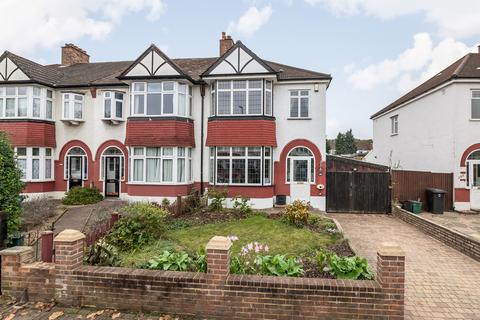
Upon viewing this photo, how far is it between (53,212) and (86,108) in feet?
20.3

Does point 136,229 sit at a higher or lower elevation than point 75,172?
lower

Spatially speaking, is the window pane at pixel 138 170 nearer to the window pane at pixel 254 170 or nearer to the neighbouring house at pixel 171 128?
the neighbouring house at pixel 171 128

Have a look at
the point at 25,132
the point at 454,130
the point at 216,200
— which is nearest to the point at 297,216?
the point at 216,200

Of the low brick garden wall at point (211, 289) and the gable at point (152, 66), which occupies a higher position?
the gable at point (152, 66)

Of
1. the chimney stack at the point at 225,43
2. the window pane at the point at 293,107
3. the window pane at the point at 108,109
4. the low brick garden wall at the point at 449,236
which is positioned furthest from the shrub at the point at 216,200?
the chimney stack at the point at 225,43

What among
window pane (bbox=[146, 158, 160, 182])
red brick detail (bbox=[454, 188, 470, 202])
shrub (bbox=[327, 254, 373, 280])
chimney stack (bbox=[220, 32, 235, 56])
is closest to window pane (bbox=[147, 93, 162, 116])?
window pane (bbox=[146, 158, 160, 182])

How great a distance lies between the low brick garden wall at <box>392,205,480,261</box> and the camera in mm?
7930

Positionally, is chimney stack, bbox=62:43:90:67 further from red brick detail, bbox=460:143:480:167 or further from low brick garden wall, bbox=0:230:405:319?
red brick detail, bbox=460:143:480:167

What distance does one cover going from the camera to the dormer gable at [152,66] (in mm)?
14547

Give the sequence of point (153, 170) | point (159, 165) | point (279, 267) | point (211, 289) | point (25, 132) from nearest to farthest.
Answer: point (211, 289)
point (279, 267)
point (159, 165)
point (153, 170)
point (25, 132)

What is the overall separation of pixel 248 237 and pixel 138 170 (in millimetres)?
8176

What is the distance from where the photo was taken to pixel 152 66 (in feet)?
48.1

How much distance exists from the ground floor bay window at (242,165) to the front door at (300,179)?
1.29 meters

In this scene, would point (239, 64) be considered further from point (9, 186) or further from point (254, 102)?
point (9, 186)
